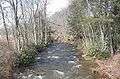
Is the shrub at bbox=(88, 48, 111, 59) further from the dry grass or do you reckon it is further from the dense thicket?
the dry grass

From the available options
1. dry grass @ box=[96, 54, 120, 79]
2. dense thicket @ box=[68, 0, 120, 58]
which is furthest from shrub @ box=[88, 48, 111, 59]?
dry grass @ box=[96, 54, 120, 79]

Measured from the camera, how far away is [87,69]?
20047 millimetres

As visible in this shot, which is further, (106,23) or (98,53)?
(106,23)

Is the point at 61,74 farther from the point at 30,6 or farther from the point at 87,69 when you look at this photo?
the point at 30,6

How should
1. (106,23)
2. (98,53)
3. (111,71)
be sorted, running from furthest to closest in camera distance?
(106,23) → (98,53) → (111,71)

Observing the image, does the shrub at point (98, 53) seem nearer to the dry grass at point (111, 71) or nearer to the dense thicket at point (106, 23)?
the dense thicket at point (106, 23)

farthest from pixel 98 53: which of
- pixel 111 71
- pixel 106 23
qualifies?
pixel 111 71

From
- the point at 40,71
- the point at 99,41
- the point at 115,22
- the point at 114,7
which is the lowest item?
the point at 40,71

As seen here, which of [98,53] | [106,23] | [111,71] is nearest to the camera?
[111,71]

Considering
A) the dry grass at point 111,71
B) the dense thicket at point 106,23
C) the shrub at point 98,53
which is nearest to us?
the dry grass at point 111,71

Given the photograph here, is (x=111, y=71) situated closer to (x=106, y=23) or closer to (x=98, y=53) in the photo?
(x=98, y=53)

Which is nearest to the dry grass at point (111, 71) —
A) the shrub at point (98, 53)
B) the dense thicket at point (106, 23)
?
the shrub at point (98, 53)

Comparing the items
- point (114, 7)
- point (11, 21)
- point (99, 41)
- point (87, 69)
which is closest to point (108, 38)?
point (99, 41)

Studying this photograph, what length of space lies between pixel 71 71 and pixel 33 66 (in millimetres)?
4276
